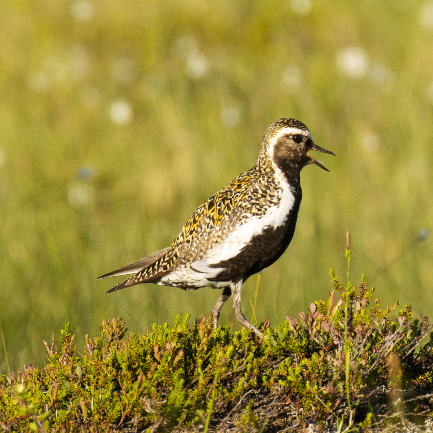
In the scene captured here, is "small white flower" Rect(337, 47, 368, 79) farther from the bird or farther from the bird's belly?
the bird's belly

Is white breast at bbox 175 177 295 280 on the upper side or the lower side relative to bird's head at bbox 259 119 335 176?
lower

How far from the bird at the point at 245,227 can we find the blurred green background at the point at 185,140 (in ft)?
2.26

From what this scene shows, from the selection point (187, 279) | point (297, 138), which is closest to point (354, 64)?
point (297, 138)

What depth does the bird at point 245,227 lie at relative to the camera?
403 centimetres

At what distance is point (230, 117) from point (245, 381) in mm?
5649

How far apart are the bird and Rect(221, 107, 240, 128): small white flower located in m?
4.17

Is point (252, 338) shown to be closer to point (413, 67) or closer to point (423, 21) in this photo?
point (413, 67)

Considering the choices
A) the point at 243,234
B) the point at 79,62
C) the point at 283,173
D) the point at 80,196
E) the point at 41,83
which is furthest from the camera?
the point at 79,62

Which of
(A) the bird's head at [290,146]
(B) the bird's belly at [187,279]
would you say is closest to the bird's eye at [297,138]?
(A) the bird's head at [290,146]

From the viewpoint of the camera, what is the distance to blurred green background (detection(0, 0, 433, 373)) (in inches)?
233

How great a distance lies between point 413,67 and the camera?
403 inches

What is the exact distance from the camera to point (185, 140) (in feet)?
28.1

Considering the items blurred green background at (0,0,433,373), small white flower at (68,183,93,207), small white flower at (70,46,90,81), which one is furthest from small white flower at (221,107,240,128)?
small white flower at (70,46,90,81)

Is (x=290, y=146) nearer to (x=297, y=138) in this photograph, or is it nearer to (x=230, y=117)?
(x=297, y=138)
